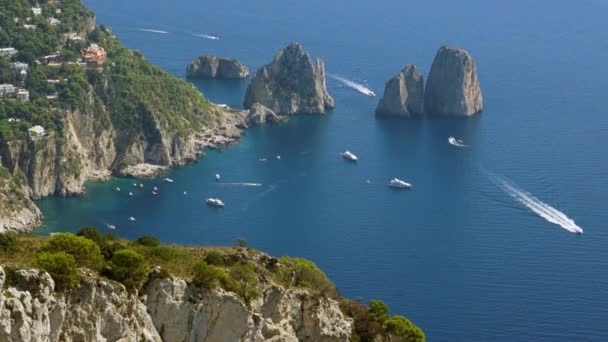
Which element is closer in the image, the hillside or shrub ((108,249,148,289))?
shrub ((108,249,148,289))

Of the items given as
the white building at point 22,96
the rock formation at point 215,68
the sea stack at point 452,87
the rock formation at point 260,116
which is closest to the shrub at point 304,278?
the white building at point 22,96

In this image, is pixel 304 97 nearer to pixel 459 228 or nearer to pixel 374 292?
pixel 459 228

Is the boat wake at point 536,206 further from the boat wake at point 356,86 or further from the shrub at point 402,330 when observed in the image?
the shrub at point 402,330

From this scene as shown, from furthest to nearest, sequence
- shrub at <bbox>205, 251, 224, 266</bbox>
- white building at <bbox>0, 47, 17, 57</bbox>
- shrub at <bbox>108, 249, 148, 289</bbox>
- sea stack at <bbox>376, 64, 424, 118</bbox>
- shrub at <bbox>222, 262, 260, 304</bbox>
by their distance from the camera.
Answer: sea stack at <bbox>376, 64, 424, 118</bbox> → white building at <bbox>0, 47, 17, 57</bbox> → shrub at <bbox>205, 251, 224, 266</bbox> → shrub at <bbox>222, 262, 260, 304</bbox> → shrub at <bbox>108, 249, 148, 289</bbox>

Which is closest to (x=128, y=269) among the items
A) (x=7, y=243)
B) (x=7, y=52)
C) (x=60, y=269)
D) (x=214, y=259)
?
(x=60, y=269)

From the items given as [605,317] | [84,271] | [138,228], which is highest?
[84,271]

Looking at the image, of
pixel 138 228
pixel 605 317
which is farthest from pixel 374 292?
pixel 138 228

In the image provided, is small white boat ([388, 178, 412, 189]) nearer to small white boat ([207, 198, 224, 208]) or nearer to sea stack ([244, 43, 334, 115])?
small white boat ([207, 198, 224, 208])

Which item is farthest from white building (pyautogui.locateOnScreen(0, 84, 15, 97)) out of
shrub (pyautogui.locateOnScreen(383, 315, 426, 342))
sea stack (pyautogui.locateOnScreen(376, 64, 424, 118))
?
shrub (pyautogui.locateOnScreen(383, 315, 426, 342))
